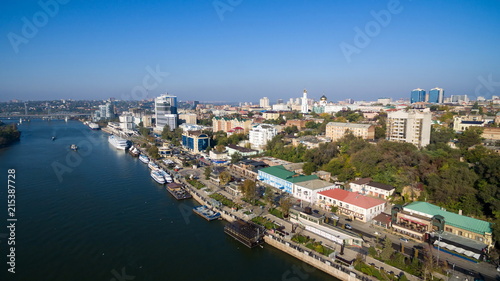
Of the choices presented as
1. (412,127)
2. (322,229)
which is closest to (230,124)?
(412,127)

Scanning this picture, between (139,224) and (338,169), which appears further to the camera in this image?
(338,169)

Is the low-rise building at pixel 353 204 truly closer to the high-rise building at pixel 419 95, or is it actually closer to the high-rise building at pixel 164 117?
the high-rise building at pixel 164 117

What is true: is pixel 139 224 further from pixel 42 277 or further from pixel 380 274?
pixel 380 274

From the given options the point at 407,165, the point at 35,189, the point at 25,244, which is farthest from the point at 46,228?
the point at 407,165

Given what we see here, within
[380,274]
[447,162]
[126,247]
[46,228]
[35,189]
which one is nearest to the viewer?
[380,274]

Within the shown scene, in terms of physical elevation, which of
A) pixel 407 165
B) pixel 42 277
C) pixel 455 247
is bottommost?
pixel 42 277

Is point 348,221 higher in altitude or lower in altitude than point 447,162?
lower

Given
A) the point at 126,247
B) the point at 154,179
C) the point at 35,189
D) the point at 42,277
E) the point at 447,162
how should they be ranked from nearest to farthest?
the point at 42,277
the point at 126,247
the point at 447,162
the point at 35,189
the point at 154,179
